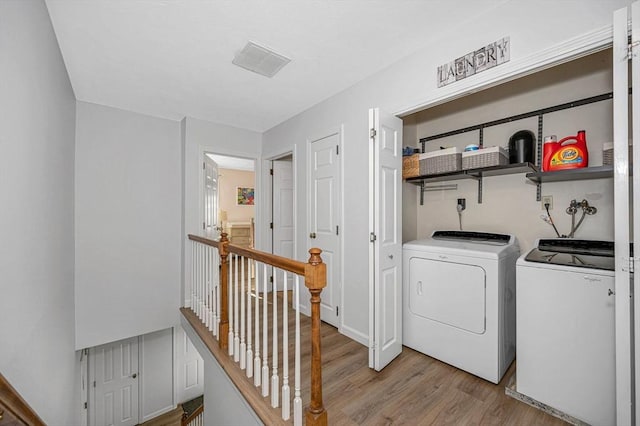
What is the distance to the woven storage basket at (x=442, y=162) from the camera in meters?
2.34

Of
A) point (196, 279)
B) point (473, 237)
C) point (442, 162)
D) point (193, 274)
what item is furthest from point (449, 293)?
point (193, 274)

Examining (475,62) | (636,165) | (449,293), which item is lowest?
(449,293)

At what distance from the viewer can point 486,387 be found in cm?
192

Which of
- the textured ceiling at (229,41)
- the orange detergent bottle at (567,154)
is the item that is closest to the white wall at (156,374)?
the textured ceiling at (229,41)

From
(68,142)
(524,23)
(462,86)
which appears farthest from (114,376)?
(524,23)

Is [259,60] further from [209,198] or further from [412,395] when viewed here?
[412,395]

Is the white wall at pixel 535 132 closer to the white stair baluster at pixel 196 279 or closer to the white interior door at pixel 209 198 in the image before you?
the white stair baluster at pixel 196 279

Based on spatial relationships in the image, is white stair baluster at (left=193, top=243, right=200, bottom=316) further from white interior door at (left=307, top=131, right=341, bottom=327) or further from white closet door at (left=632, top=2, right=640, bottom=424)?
white closet door at (left=632, top=2, right=640, bottom=424)

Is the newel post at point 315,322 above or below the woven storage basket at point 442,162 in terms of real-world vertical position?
below

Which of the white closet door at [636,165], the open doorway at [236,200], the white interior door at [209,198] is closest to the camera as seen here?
the white closet door at [636,165]

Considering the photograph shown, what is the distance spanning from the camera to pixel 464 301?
210 centimetres

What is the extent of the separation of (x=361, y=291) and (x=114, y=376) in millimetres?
4006

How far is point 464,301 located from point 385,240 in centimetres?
75

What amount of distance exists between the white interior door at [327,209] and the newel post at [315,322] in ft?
5.13
